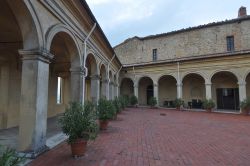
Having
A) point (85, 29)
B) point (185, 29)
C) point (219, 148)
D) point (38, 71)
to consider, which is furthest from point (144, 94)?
point (38, 71)

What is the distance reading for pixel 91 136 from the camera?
471 centimetres

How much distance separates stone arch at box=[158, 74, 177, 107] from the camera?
75.2 ft

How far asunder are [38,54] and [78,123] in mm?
2000

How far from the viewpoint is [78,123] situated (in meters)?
4.57

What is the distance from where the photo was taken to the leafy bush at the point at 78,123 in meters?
4.53

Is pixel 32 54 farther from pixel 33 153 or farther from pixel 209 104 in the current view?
pixel 209 104

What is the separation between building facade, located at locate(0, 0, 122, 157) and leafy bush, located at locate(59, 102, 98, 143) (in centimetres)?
74

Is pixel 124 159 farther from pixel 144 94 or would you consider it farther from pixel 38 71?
pixel 144 94

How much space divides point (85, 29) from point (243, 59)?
14422 millimetres

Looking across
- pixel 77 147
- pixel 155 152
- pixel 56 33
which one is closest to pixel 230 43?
pixel 155 152

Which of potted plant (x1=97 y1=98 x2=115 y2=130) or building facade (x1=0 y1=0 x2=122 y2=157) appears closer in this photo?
building facade (x1=0 y1=0 x2=122 y2=157)

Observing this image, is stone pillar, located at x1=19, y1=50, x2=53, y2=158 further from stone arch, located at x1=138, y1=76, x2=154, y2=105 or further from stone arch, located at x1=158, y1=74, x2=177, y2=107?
stone arch, located at x1=138, y1=76, x2=154, y2=105

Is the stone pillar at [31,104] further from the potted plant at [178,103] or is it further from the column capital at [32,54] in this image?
the potted plant at [178,103]

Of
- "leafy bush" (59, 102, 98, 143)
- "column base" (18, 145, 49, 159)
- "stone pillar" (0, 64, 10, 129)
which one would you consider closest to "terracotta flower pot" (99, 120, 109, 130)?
"leafy bush" (59, 102, 98, 143)
